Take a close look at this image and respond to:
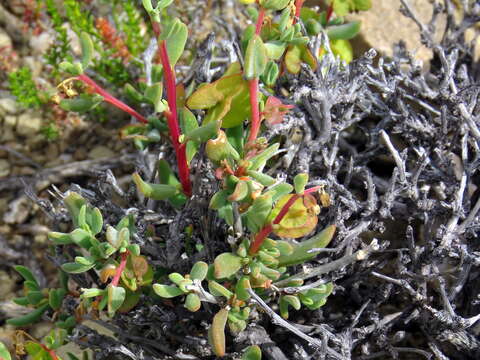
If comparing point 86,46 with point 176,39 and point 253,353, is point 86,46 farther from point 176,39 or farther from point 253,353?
point 253,353

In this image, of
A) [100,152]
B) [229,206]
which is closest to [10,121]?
[100,152]

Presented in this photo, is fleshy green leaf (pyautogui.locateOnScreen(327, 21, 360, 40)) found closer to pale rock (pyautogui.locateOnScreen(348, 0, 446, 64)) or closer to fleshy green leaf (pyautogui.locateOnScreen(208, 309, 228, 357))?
pale rock (pyautogui.locateOnScreen(348, 0, 446, 64))

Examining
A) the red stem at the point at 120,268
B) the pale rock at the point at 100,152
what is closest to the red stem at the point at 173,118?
the red stem at the point at 120,268

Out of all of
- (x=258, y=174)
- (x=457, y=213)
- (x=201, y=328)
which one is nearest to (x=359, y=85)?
(x=457, y=213)

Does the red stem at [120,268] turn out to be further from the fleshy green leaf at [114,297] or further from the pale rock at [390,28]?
the pale rock at [390,28]

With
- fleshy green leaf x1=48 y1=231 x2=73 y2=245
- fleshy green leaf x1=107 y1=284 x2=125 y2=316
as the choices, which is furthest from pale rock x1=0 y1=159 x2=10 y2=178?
fleshy green leaf x1=107 y1=284 x2=125 y2=316

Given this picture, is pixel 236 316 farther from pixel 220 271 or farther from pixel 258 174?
pixel 258 174

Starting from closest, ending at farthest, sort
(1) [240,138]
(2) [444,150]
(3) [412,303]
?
1. (1) [240,138]
2. (3) [412,303]
3. (2) [444,150]
